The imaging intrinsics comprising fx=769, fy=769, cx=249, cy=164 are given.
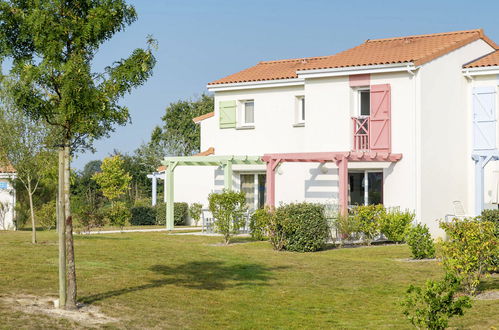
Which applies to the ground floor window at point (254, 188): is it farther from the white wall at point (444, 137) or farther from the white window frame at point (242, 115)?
the white wall at point (444, 137)

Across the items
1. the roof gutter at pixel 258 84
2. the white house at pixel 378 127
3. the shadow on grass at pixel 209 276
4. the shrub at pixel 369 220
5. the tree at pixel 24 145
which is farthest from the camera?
the roof gutter at pixel 258 84

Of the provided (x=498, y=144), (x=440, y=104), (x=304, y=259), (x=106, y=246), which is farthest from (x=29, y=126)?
(x=498, y=144)

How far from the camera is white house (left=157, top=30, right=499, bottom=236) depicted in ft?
75.2

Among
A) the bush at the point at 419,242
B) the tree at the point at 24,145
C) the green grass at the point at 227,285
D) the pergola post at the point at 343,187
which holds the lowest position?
the green grass at the point at 227,285

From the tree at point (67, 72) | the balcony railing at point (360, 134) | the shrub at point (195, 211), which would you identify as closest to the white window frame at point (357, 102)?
the balcony railing at point (360, 134)

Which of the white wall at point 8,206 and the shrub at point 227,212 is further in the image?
the white wall at point 8,206

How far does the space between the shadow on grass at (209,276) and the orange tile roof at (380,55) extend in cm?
956

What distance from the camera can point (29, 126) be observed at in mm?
20266

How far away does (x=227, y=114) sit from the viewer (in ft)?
92.3

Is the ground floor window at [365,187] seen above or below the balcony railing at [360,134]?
below

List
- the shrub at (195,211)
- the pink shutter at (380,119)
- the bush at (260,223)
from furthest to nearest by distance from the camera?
the shrub at (195,211), the pink shutter at (380,119), the bush at (260,223)

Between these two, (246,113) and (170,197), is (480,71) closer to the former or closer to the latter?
(246,113)

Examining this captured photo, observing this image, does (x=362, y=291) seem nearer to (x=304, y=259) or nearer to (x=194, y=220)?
(x=304, y=259)

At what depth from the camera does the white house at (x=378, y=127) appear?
22906mm
